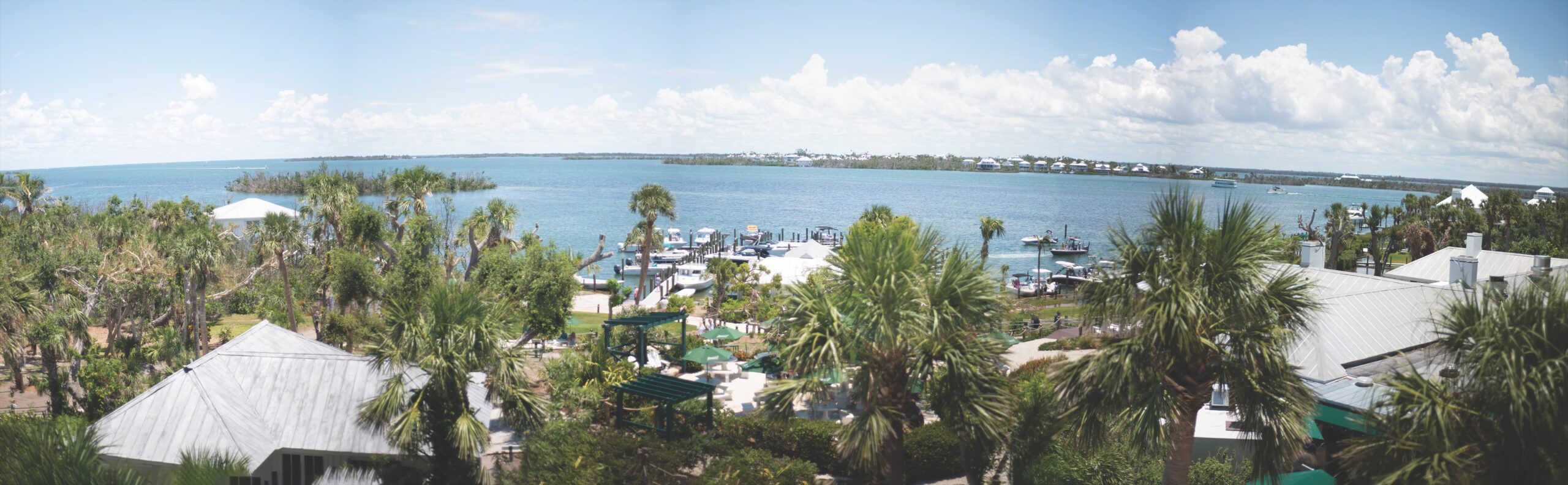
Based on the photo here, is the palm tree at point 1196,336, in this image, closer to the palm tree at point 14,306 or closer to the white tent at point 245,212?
the palm tree at point 14,306

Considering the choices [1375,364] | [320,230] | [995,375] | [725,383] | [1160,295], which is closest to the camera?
[1160,295]

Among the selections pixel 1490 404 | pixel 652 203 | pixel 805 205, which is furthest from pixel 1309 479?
pixel 805 205

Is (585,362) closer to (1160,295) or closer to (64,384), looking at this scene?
(64,384)

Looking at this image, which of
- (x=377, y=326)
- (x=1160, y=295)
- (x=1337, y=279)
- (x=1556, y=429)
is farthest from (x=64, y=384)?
(x=1337, y=279)

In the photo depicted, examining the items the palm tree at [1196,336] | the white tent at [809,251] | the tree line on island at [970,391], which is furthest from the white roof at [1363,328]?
the white tent at [809,251]

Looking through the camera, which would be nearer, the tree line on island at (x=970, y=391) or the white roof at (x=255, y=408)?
the tree line on island at (x=970, y=391)

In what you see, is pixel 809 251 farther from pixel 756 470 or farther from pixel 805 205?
pixel 805 205
